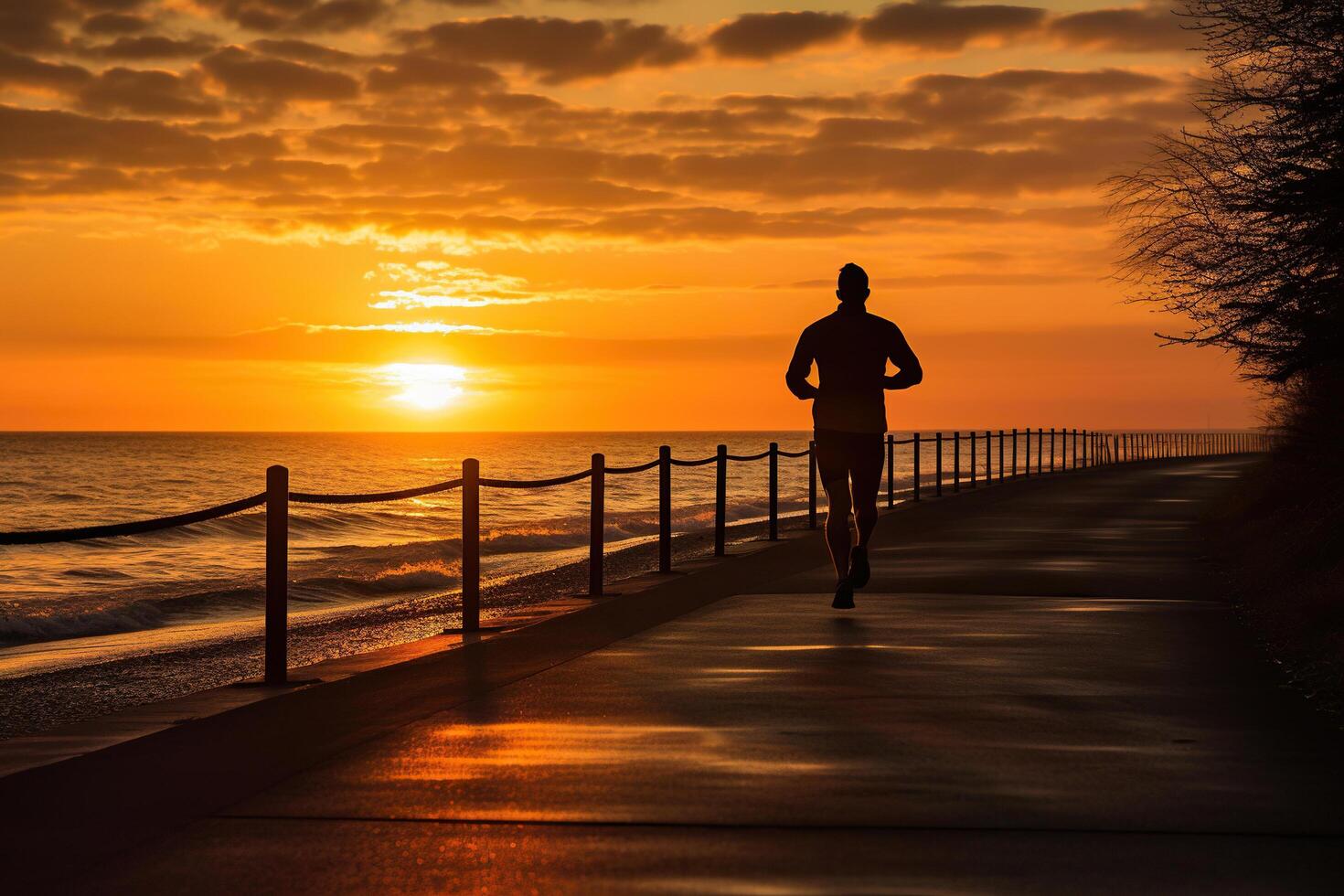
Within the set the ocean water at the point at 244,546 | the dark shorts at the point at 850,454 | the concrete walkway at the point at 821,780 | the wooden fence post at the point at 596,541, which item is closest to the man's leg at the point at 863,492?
the dark shorts at the point at 850,454

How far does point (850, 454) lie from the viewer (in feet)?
35.6

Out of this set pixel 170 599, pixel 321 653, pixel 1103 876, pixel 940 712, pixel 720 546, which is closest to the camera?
pixel 1103 876

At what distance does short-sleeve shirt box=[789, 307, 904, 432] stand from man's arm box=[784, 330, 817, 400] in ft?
0.19

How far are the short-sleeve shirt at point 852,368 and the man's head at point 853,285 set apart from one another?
0.28ft

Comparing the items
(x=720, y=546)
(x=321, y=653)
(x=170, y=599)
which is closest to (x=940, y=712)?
(x=321, y=653)

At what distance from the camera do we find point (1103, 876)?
4.32 m

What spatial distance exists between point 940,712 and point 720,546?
10.8 meters

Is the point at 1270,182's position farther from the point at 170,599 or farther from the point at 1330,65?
the point at 170,599

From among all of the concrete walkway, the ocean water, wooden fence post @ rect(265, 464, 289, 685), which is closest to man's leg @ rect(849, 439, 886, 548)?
the concrete walkway

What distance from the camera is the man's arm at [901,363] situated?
11.0m

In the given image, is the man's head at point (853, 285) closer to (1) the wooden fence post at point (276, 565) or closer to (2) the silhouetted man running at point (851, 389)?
(2) the silhouetted man running at point (851, 389)

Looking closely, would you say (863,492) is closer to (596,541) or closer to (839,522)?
(839,522)

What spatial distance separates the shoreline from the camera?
1013 centimetres

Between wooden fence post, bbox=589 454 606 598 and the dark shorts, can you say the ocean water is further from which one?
the dark shorts
